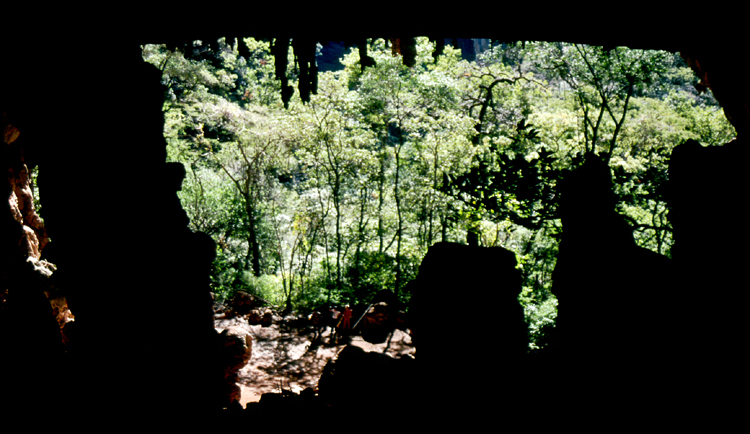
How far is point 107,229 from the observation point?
2381mm

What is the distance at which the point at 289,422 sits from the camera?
9.61 ft

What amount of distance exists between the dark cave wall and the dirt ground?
369 centimetres

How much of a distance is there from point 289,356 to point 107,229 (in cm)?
674

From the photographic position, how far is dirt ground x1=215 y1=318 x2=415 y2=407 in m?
6.83

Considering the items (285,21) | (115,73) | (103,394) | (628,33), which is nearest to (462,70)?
(628,33)

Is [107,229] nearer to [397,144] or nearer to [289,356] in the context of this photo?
[289,356]

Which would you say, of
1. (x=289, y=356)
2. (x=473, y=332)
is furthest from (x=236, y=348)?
(x=473, y=332)

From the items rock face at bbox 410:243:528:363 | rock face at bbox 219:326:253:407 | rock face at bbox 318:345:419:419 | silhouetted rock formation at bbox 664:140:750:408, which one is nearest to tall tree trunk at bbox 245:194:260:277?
rock face at bbox 219:326:253:407

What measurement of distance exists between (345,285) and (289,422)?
881cm

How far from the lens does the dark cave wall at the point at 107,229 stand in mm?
2328

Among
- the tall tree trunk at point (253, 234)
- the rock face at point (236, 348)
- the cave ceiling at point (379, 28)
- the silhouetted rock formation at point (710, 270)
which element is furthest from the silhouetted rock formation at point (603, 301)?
the tall tree trunk at point (253, 234)

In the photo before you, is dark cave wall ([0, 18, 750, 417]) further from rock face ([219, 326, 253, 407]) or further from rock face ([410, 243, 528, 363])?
rock face ([219, 326, 253, 407])

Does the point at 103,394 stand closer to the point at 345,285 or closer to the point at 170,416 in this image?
the point at 170,416

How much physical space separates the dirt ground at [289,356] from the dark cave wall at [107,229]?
145 inches
